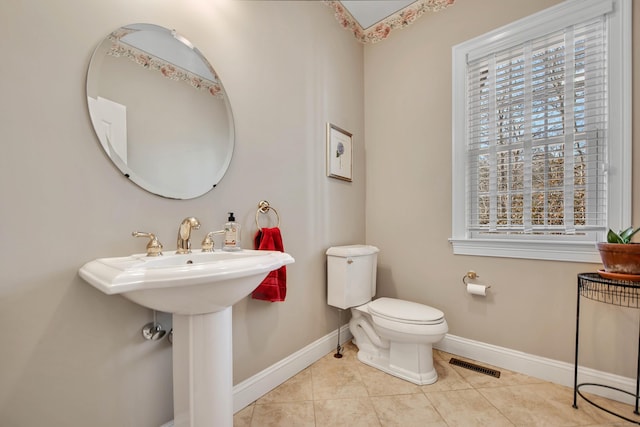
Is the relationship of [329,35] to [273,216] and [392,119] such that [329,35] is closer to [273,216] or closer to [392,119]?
[392,119]

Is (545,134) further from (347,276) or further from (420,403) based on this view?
(420,403)

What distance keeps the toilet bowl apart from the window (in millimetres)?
608

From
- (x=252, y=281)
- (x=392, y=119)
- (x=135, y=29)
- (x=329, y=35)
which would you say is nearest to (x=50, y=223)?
(x=252, y=281)

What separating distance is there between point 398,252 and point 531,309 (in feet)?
2.96

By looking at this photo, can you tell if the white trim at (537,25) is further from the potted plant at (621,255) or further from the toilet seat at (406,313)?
the toilet seat at (406,313)

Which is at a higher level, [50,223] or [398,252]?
[50,223]

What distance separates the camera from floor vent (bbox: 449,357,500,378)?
1.70 meters

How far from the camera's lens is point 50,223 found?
874mm

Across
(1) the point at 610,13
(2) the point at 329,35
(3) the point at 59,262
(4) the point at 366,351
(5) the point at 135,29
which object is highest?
(2) the point at 329,35

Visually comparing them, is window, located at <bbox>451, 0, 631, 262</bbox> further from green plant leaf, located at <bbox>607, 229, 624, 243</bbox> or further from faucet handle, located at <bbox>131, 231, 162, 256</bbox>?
faucet handle, located at <bbox>131, 231, 162, 256</bbox>

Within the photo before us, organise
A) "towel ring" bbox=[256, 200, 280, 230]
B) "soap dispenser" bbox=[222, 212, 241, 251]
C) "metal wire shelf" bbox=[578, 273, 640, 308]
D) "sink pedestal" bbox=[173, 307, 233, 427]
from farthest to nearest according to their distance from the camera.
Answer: "towel ring" bbox=[256, 200, 280, 230] < "metal wire shelf" bbox=[578, 273, 640, 308] < "soap dispenser" bbox=[222, 212, 241, 251] < "sink pedestal" bbox=[173, 307, 233, 427]

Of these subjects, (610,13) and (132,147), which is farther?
(610,13)

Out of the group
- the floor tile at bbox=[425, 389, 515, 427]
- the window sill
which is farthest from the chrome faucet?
the window sill

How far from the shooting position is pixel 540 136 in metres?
1.68
